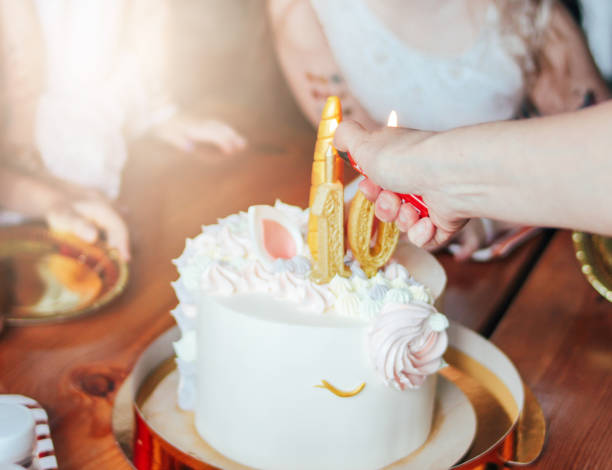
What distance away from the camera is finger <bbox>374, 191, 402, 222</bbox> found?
3.47ft

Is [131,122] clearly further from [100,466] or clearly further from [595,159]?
[595,159]

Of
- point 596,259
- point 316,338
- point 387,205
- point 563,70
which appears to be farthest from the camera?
point 563,70

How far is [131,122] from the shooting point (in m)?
1.66

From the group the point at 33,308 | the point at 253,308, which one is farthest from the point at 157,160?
the point at 253,308

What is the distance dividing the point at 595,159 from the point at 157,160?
122 cm

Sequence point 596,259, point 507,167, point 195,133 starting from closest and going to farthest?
point 507,167
point 596,259
point 195,133

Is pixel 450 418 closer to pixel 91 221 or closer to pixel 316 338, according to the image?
pixel 316 338

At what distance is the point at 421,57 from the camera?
1982 mm

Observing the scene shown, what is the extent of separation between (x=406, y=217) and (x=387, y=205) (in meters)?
0.04

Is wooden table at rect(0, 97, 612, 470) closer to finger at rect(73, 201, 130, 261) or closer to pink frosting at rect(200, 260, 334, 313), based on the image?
finger at rect(73, 201, 130, 261)

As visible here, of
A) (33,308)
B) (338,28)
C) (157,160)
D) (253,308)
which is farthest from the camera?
(338,28)

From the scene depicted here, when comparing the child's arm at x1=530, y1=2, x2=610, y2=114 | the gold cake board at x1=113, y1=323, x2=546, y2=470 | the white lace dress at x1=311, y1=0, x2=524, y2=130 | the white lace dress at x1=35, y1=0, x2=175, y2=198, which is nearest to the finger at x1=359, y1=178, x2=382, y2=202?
the gold cake board at x1=113, y1=323, x2=546, y2=470

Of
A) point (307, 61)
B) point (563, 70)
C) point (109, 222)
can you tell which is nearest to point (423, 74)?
point (307, 61)

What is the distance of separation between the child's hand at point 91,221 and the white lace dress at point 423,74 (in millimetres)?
820
